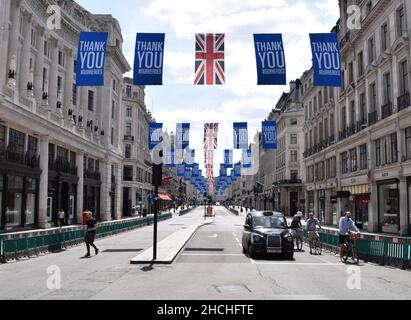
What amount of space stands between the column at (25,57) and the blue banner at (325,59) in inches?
890

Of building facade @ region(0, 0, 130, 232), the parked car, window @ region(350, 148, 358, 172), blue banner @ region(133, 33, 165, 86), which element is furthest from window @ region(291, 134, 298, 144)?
the parked car

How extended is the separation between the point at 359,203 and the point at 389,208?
6099 mm

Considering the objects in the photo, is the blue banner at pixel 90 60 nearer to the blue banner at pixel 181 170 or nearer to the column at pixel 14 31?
the column at pixel 14 31

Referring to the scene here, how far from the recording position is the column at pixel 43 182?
35094 mm

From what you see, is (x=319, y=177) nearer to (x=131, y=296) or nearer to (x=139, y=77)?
(x=139, y=77)

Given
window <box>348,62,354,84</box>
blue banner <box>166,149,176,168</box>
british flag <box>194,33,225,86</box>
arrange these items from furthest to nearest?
blue banner <box>166,149,176,168</box> → window <box>348,62,354,84</box> → british flag <box>194,33,225,86</box>

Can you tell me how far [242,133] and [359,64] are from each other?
12419mm

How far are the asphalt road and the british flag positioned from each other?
28.4 ft

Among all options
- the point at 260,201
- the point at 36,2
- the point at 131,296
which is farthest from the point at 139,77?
the point at 260,201

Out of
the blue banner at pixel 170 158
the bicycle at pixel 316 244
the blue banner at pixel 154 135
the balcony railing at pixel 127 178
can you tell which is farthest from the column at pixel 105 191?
the bicycle at pixel 316 244

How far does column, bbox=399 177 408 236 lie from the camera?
96.5ft

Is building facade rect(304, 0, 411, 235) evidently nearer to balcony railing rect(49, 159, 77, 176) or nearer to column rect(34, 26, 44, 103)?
balcony railing rect(49, 159, 77, 176)
